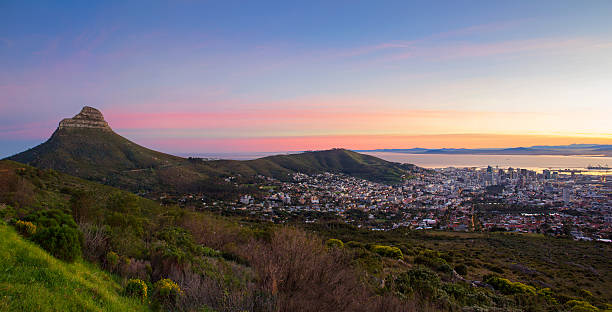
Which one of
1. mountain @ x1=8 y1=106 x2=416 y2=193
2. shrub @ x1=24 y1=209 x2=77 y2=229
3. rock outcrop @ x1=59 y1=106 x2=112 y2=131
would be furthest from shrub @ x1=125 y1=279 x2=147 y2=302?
rock outcrop @ x1=59 y1=106 x2=112 y2=131

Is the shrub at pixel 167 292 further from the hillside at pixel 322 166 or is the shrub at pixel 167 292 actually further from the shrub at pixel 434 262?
the hillside at pixel 322 166

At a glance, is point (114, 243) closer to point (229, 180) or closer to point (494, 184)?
point (229, 180)

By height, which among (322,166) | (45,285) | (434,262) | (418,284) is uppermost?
(45,285)

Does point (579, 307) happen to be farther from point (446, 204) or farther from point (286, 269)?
point (446, 204)

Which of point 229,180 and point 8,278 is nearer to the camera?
point 8,278

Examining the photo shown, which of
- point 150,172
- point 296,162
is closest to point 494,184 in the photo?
point 296,162

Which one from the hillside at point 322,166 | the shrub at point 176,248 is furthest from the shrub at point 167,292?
the hillside at point 322,166

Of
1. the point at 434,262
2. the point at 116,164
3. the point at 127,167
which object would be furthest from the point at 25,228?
the point at 116,164
